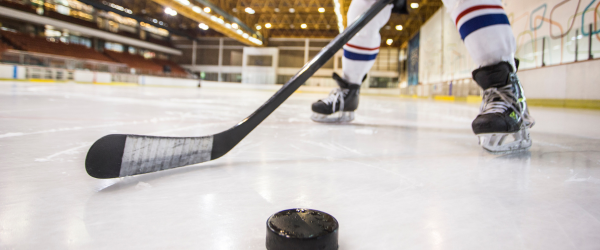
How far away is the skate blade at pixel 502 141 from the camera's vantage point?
0.72 m

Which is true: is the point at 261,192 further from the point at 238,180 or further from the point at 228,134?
the point at 228,134

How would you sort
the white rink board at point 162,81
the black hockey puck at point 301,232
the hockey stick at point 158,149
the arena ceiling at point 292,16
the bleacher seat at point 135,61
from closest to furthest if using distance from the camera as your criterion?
the black hockey puck at point 301,232, the hockey stick at point 158,149, the arena ceiling at point 292,16, the white rink board at point 162,81, the bleacher seat at point 135,61

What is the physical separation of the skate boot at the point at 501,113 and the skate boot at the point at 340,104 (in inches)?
22.3

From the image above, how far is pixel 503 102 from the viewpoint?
77cm

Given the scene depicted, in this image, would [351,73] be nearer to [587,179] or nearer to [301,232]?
[587,179]

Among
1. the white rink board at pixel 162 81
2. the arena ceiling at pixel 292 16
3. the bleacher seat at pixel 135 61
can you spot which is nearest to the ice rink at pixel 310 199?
the arena ceiling at pixel 292 16

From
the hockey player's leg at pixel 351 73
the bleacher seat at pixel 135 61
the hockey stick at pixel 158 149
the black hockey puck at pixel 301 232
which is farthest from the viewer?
the bleacher seat at pixel 135 61

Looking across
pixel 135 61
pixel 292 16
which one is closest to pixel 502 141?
pixel 292 16

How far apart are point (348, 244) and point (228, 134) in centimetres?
37

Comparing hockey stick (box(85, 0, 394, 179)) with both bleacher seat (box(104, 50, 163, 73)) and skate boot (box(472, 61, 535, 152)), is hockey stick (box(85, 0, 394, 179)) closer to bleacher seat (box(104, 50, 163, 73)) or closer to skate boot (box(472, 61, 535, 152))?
skate boot (box(472, 61, 535, 152))

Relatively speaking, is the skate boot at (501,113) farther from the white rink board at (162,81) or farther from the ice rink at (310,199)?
the white rink board at (162,81)

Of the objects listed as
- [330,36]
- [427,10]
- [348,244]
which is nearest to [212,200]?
[348,244]

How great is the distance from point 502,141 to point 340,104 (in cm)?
67

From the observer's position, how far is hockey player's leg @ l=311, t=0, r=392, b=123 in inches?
50.4
